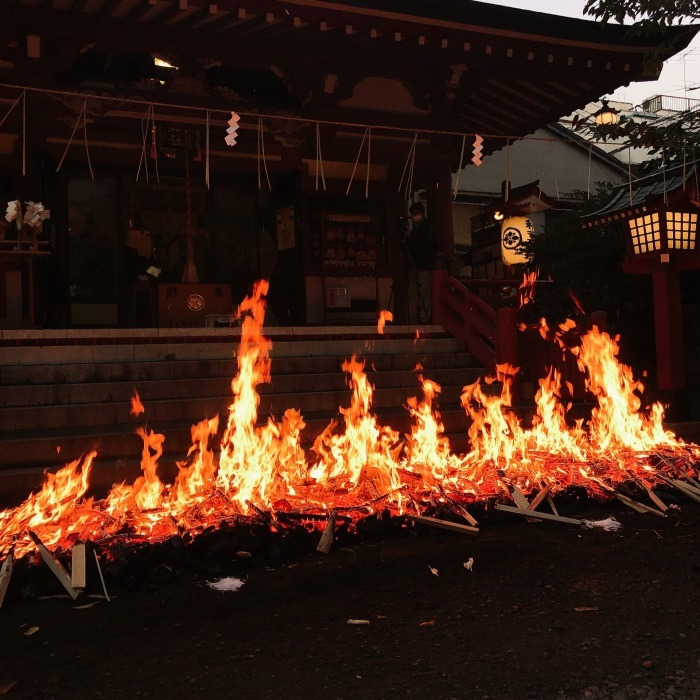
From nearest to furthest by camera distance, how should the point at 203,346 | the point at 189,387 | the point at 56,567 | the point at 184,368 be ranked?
the point at 56,567 → the point at 189,387 → the point at 184,368 → the point at 203,346

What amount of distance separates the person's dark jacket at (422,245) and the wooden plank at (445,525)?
8.59m

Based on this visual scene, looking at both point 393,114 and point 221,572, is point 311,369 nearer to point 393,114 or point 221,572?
point 221,572

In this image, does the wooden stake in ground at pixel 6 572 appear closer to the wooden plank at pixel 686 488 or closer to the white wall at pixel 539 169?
the wooden plank at pixel 686 488

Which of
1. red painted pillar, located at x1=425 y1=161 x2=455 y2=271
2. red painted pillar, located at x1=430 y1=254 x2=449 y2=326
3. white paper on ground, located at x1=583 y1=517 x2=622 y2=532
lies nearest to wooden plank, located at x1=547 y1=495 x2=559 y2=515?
white paper on ground, located at x1=583 y1=517 x2=622 y2=532

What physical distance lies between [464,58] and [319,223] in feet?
13.5

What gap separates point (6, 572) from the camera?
413cm

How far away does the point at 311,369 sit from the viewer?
866 cm

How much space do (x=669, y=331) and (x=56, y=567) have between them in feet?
28.0

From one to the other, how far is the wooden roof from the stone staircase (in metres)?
4.37

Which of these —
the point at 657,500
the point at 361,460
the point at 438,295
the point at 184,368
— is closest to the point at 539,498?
the point at 657,500

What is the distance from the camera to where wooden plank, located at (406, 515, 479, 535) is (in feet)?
17.1

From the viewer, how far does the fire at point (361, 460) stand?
5211 millimetres

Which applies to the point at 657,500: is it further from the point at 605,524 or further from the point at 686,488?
the point at 605,524

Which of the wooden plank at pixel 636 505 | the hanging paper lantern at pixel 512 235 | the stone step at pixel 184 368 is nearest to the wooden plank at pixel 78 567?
the stone step at pixel 184 368
